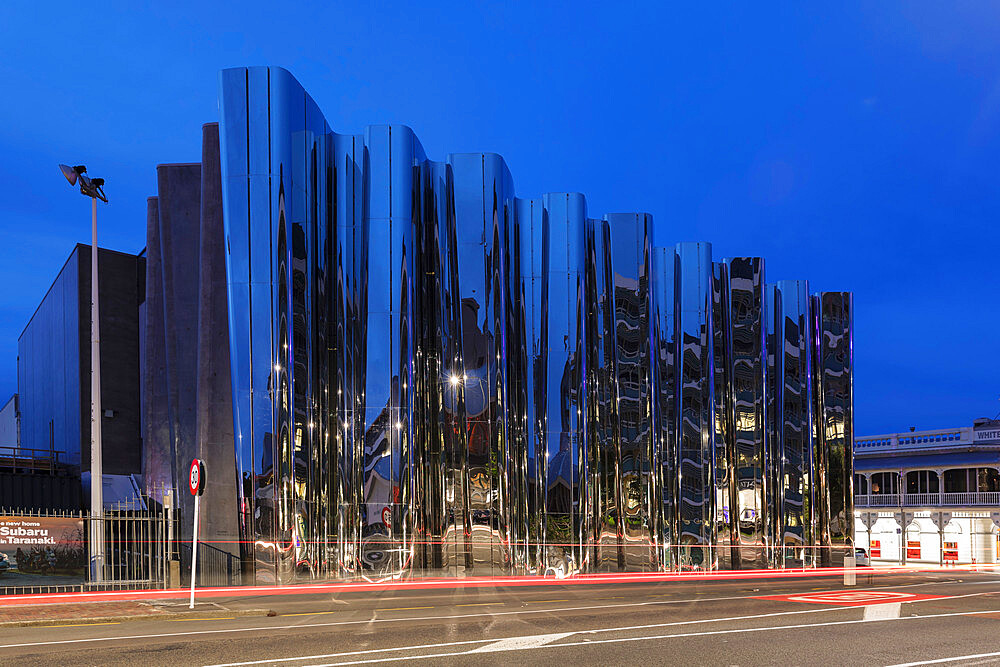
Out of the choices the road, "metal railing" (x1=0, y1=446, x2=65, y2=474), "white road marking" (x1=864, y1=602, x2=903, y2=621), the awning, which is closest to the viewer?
the road

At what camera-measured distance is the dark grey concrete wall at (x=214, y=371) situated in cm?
2805

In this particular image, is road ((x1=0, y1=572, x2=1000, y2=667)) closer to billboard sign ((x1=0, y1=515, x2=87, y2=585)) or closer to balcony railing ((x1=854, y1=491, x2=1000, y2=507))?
billboard sign ((x1=0, y1=515, x2=87, y2=585))

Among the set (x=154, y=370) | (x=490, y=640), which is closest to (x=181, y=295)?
(x=154, y=370)

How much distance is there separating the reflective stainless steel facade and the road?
6906 mm

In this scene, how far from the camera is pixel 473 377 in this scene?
96.2 ft

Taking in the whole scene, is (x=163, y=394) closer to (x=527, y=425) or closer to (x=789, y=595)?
(x=527, y=425)

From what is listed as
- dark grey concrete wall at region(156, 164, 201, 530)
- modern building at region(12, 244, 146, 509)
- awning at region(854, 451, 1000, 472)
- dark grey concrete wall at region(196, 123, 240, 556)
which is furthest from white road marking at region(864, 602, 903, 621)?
awning at region(854, 451, 1000, 472)

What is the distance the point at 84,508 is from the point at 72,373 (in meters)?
7.67

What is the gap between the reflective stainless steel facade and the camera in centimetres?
2588

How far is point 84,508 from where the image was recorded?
32.1 m

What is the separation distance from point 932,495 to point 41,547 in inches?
2007

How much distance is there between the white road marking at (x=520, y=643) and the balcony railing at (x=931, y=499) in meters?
46.1

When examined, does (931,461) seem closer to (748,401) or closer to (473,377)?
(748,401)

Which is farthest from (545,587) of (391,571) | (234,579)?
(234,579)
